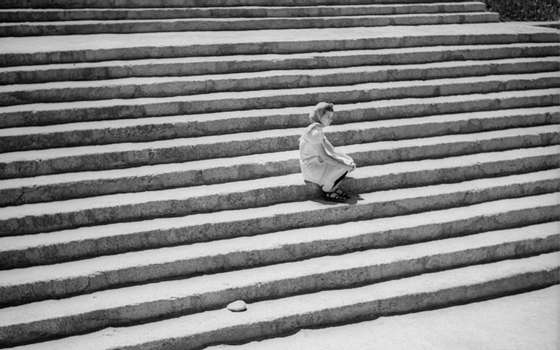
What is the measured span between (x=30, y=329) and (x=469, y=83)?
735 centimetres

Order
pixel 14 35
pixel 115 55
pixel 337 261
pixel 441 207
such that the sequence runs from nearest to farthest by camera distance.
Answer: pixel 337 261
pixel 441 207
pixel 115 55
pixel 14 35

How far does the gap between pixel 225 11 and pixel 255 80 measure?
2399 millimetres

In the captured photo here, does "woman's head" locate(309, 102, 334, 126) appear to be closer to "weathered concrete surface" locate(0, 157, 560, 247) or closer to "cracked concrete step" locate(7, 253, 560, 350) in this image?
"weathered concrete surface" locate(0, 157, 560, 247)

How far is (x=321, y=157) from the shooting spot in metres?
6.36

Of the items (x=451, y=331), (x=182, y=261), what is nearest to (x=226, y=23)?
(x=182, y=261)

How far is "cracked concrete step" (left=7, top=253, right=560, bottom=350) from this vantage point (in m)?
5.04

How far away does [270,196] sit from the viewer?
6.50 meters

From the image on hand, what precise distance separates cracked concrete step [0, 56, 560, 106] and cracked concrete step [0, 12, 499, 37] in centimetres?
173

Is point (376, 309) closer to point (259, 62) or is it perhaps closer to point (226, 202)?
point (226, 202)

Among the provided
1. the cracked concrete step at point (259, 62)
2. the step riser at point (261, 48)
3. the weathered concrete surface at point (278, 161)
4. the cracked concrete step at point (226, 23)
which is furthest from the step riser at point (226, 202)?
the cracked concrete step at point (226, 23)

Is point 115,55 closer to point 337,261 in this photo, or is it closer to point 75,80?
point 75,80

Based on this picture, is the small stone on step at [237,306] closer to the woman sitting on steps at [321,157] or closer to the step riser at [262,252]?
the step riser at [262,252]

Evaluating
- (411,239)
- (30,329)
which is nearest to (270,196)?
(411,239)

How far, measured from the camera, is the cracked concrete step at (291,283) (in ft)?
16.5
